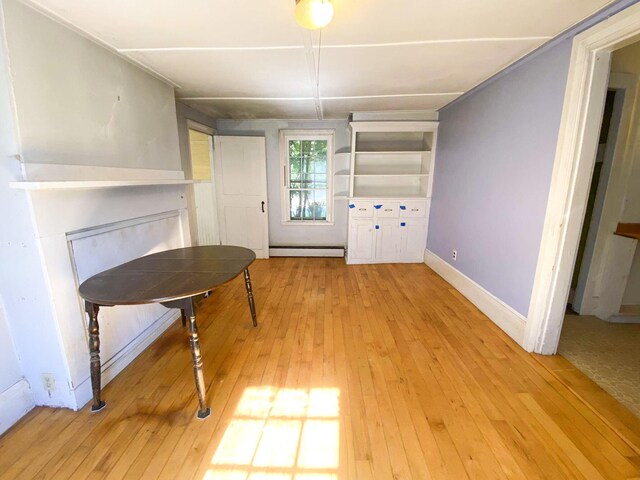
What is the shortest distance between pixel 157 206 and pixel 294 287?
68.4 inches

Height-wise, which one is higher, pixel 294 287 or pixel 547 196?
pixel 547 196

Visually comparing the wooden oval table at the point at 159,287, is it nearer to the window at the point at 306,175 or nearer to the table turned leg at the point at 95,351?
the table turned leg at the point at 95,351

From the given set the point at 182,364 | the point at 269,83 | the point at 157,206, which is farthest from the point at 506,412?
the point at 269,83

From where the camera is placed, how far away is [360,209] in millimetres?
4129

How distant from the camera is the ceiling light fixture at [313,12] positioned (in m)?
1.24

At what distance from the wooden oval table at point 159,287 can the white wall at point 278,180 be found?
2807 millimetres

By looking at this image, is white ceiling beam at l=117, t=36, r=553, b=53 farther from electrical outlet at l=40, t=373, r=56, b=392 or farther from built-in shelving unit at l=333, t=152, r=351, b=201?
built-in shelving unit at l=333, t=152, r=351, b=201

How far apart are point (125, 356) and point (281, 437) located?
4.29 feet

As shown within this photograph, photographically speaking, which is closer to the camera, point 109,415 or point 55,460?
point 55,460

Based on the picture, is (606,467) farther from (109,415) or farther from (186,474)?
(109,415)

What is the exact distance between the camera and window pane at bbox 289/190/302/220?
15.5ft

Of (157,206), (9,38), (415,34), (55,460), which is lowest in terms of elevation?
(55,460)

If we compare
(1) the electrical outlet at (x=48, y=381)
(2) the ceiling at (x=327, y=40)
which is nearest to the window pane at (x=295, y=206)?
(2) the ceiling at (x=327, y=40)

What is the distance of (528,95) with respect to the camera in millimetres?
2115
